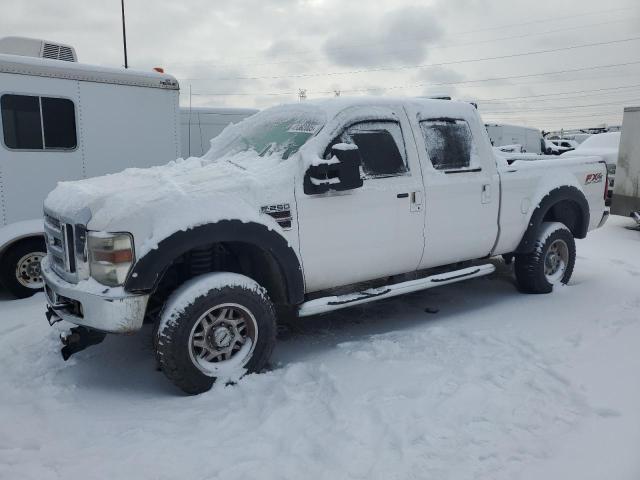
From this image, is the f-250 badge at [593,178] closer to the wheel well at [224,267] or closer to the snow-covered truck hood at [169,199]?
the snow-covered truck hood at [169,199]

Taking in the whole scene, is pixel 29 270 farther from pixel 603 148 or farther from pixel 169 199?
pixel 603 148

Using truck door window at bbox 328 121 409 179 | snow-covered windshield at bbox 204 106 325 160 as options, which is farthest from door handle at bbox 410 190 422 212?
snow-covered windshield at bbox 204 106 325 160

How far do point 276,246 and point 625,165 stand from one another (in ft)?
28.6

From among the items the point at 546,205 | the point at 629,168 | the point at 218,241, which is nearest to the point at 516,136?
the point at 629,168

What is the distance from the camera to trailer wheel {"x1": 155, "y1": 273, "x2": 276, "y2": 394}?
3.53 meters

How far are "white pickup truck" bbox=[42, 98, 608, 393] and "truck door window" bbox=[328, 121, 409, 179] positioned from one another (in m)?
0.01

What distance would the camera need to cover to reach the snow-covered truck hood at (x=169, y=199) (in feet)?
11.4

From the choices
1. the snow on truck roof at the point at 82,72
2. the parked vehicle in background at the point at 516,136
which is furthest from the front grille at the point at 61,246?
the parked vehicle in background at the point at 516,136

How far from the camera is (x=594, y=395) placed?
3.50m

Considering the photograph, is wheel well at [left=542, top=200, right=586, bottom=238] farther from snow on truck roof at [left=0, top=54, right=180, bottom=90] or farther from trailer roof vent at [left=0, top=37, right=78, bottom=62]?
trailer roof vent at [left=0, top=37, right=78, bottom=62]

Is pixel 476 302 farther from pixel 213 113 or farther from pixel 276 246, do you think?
pixel 213 113

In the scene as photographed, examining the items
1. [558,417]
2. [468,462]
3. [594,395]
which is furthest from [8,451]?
[594,395]

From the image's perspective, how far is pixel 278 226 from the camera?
3.94 m

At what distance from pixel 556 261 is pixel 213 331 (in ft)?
13.8
